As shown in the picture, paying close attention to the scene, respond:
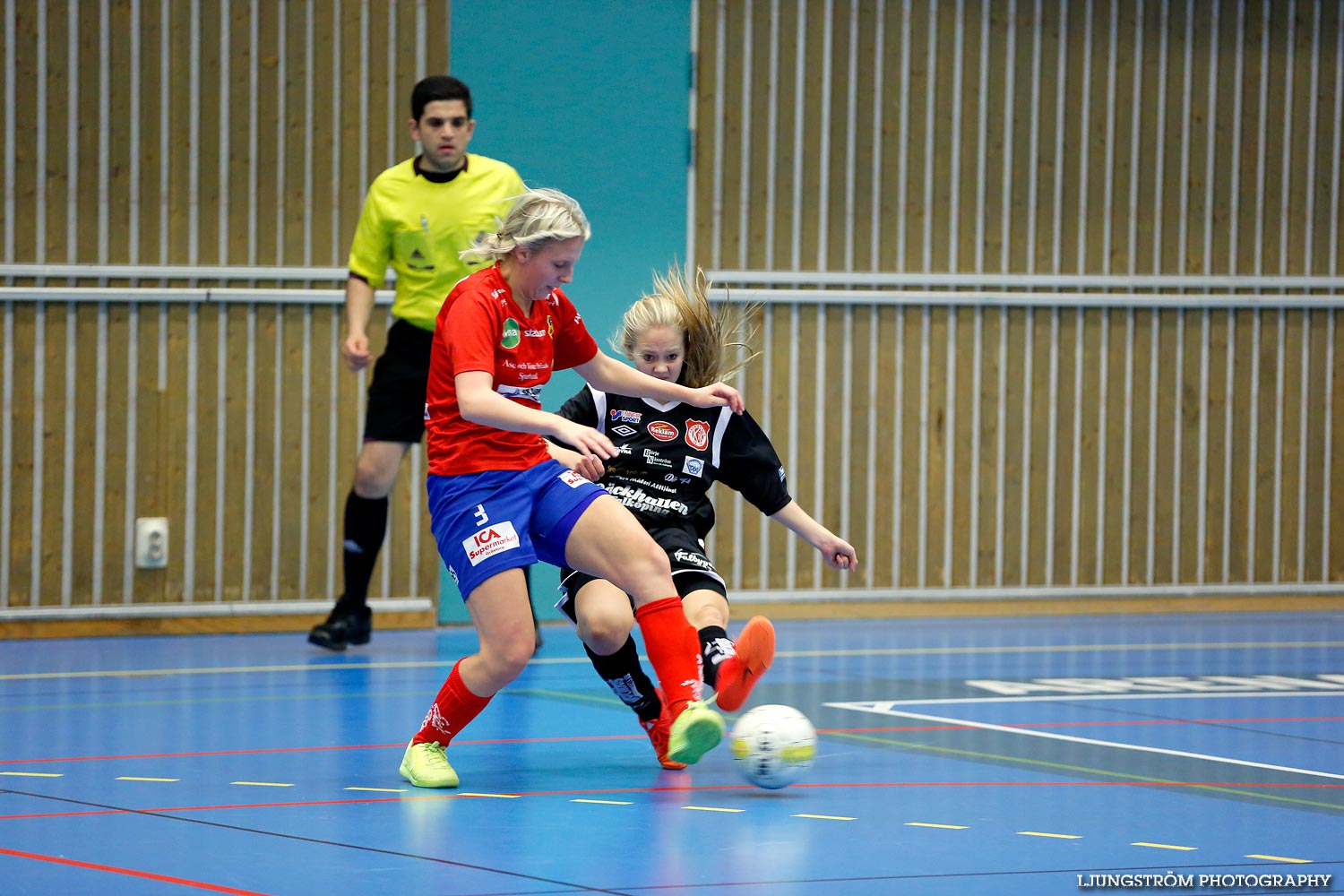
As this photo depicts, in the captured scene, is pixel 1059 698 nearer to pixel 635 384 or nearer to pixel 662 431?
pixel 662 431

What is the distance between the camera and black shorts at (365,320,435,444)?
22.3 feet

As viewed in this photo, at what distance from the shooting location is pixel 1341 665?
22.9 feet

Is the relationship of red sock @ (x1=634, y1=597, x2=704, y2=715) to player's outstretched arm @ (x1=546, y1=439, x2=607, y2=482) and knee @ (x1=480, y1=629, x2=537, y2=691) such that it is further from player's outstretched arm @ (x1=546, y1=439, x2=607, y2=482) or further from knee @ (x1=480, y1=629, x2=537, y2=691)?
player's outstretched arm @ (x1=546, y1=439, x2=607, y2=482)

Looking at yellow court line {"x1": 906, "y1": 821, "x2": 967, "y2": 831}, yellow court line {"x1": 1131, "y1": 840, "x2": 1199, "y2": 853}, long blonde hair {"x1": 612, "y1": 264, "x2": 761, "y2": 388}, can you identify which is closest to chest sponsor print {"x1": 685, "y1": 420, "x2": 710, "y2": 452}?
long blonde hair {"x1": 612, "y1": 264, "x2": 761, "y2": 388}

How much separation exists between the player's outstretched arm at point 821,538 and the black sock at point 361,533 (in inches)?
103

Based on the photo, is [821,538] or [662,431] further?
[662,431]

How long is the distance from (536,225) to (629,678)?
1249 mm

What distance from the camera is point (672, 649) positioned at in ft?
13.2

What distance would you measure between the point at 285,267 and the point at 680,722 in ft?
15.8

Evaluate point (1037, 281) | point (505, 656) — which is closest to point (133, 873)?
point (505, 656)

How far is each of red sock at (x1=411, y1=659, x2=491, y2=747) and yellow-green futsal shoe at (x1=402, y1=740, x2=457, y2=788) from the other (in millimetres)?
35

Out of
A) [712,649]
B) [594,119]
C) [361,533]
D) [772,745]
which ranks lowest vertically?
[772,745]

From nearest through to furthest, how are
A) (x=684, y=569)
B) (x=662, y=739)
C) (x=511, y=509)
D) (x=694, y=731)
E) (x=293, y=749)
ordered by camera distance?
(x=694, y=731) < (x=511, y=509) < (x=662, y=739) < (x=293, y=749) < (x=684, y=569)

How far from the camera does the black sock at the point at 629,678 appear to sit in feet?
14.7
